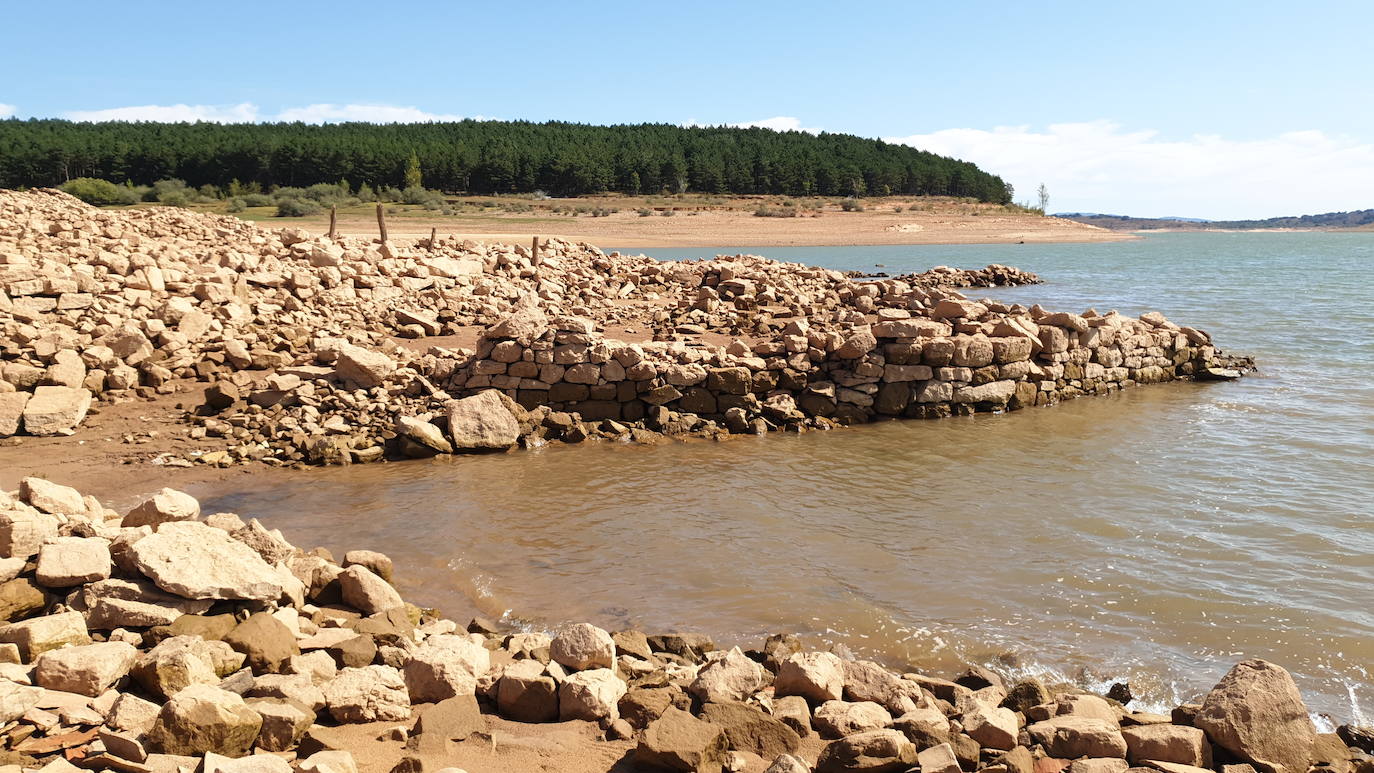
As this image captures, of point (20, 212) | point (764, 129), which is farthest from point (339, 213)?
point (764, 129)

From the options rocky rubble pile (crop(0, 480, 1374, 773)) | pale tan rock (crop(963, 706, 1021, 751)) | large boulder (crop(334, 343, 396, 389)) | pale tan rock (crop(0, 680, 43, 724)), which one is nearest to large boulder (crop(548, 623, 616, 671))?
rocky rubble pile (crop(0, 480, 1374, 773))

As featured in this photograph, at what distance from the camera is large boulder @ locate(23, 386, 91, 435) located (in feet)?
37.4

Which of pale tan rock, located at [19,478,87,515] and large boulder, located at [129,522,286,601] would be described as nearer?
large boulder, located at [129,522,286,601]

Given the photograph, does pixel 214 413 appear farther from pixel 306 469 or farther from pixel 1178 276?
pixel 1178 276

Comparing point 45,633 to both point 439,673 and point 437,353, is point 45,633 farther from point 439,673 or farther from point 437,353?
point 437,353

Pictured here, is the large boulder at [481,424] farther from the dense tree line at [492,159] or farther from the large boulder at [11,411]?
the dense tree line at [492,159]

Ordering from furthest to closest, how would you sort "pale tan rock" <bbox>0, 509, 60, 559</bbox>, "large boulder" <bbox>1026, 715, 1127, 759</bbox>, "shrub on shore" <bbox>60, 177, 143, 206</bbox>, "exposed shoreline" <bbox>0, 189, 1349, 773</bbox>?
"shrub on shore" <bbox>60, 177, 143, 206</bbox>, "exposed shoreline" <bbox>0, 189, 1349, 773</bbox>, "pale tan rock" <bbox>0, 509, 60, 559</bbox>, "large boulder" <bbox>1026, 715, 1127, 759</bbox>

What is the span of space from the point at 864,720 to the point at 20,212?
25.2m

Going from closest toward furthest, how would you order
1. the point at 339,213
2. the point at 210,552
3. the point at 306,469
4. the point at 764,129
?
the point at 210,552 < the point at 306,469 < the point at 339,213 < the point at 764,129

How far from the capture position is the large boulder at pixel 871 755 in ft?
13.6

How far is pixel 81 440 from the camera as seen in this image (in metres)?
11.3

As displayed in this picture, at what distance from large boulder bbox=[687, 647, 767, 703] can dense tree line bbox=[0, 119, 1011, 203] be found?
76.3m

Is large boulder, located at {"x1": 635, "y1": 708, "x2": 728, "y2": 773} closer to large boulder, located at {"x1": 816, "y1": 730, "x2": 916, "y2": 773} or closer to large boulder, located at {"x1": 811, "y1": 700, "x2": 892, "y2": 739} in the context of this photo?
large boulder, located at {"x1": 816, "y1": 730, "x2": 916, "y2": 773}

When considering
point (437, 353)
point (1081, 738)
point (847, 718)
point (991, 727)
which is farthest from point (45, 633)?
point (437, 353)
